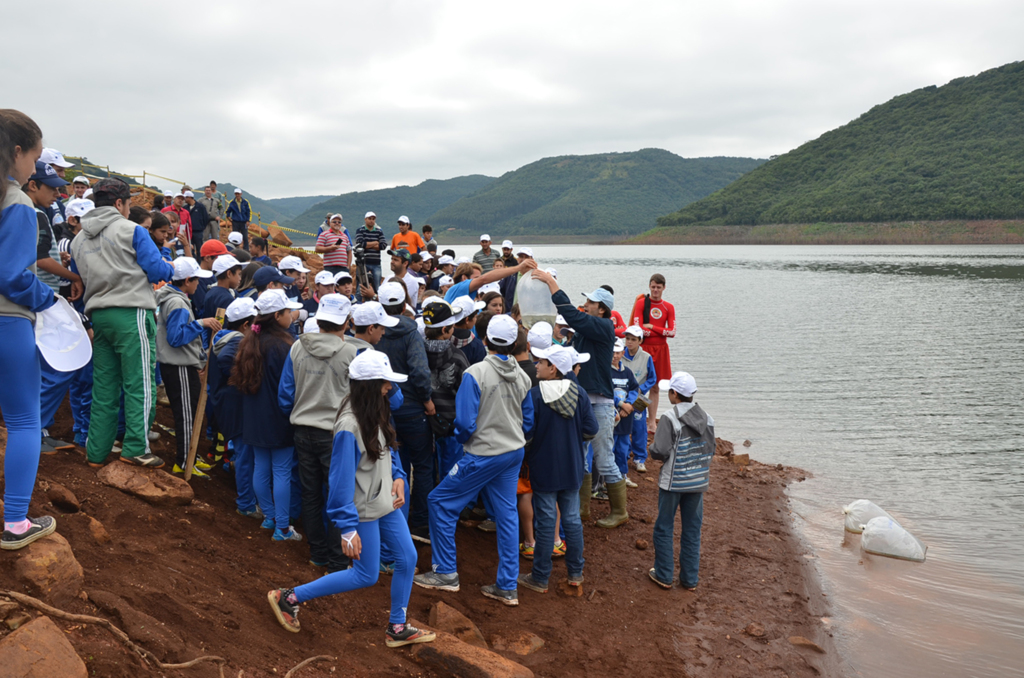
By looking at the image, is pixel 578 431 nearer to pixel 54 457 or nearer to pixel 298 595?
pixel 298 595

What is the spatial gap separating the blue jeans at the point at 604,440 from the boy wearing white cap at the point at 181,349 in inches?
152

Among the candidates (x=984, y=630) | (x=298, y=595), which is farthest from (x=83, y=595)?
(x=984, y=630)

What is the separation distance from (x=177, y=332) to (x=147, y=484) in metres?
1.29

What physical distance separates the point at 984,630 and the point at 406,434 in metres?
5.68

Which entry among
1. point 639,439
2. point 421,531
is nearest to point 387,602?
point 421,531

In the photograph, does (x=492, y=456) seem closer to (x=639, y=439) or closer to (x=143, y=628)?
(x=143, y=628)

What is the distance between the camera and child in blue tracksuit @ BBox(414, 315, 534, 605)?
201 inches

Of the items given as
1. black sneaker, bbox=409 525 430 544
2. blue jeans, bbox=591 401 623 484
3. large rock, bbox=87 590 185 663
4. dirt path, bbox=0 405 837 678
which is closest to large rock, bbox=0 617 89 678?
dirt path, bbox=0 405 837 678

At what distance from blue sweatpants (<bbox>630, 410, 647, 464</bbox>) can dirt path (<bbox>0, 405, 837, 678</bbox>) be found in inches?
66.6

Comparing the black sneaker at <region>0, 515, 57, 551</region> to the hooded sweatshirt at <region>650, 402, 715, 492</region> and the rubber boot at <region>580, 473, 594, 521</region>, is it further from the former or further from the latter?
the rubber boot at <region>580, 473, 594, 521</region>

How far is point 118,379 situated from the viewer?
5.18 meters

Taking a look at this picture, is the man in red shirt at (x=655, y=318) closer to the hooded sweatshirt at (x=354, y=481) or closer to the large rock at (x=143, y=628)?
the hooded sweatshirt at (x=354, y=481)

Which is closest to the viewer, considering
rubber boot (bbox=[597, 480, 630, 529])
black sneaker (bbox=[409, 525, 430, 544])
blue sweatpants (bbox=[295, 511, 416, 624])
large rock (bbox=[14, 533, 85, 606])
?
large rock (bbox=[14, 533, 85, 606])

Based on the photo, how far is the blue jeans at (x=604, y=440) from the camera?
6945 mm
